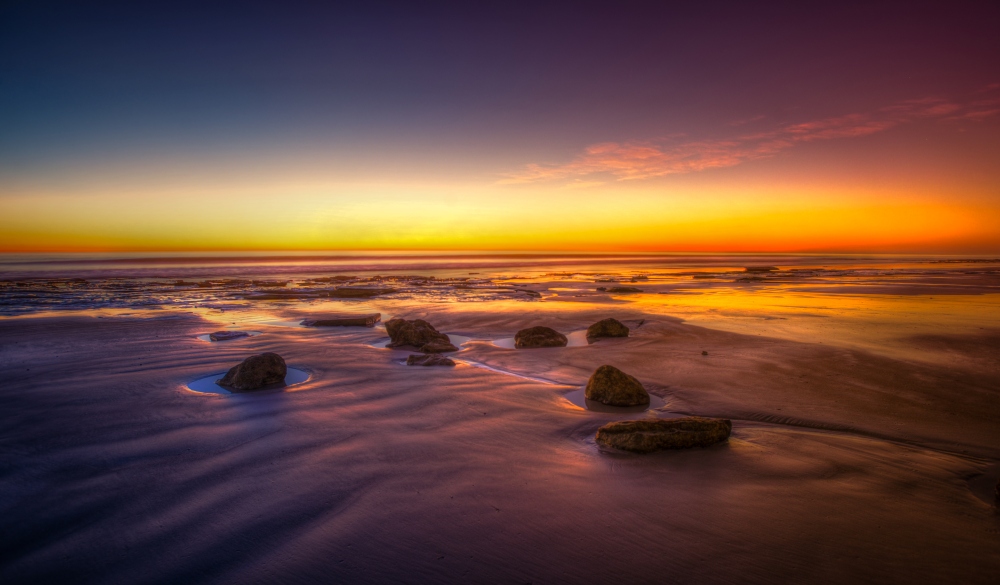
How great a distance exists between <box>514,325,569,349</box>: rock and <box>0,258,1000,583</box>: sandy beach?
1631 mm

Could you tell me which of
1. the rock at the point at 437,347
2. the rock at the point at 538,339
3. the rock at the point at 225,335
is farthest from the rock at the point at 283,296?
the rock at the point at 538,339

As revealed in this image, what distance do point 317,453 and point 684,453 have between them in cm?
330

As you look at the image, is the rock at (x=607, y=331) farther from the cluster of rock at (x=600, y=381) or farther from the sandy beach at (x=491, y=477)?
the sandy beach at (x=491, y=477)

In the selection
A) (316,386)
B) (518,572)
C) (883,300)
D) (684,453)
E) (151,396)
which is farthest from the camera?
(883,300)

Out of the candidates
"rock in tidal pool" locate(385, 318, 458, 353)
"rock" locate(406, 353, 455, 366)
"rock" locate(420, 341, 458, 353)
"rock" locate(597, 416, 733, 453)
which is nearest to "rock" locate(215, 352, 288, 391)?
"rock" locate(406, 353, 455, 366)

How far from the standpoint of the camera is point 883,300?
16.0 meters

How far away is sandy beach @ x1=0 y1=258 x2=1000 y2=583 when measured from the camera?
2717mm

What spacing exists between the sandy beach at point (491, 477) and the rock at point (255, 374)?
13.4 inches

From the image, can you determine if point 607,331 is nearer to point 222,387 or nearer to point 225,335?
point 222,387

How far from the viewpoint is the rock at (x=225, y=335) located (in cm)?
968

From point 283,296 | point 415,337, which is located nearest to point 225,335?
point 415,337

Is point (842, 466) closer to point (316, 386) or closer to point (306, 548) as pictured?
point (306, 548)

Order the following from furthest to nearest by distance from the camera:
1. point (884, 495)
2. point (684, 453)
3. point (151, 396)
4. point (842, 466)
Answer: point (151, 396) → point (684, 453) → point (842, 466) → point (884, 495)

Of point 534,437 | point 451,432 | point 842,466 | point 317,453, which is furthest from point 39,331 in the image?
point 842,466
